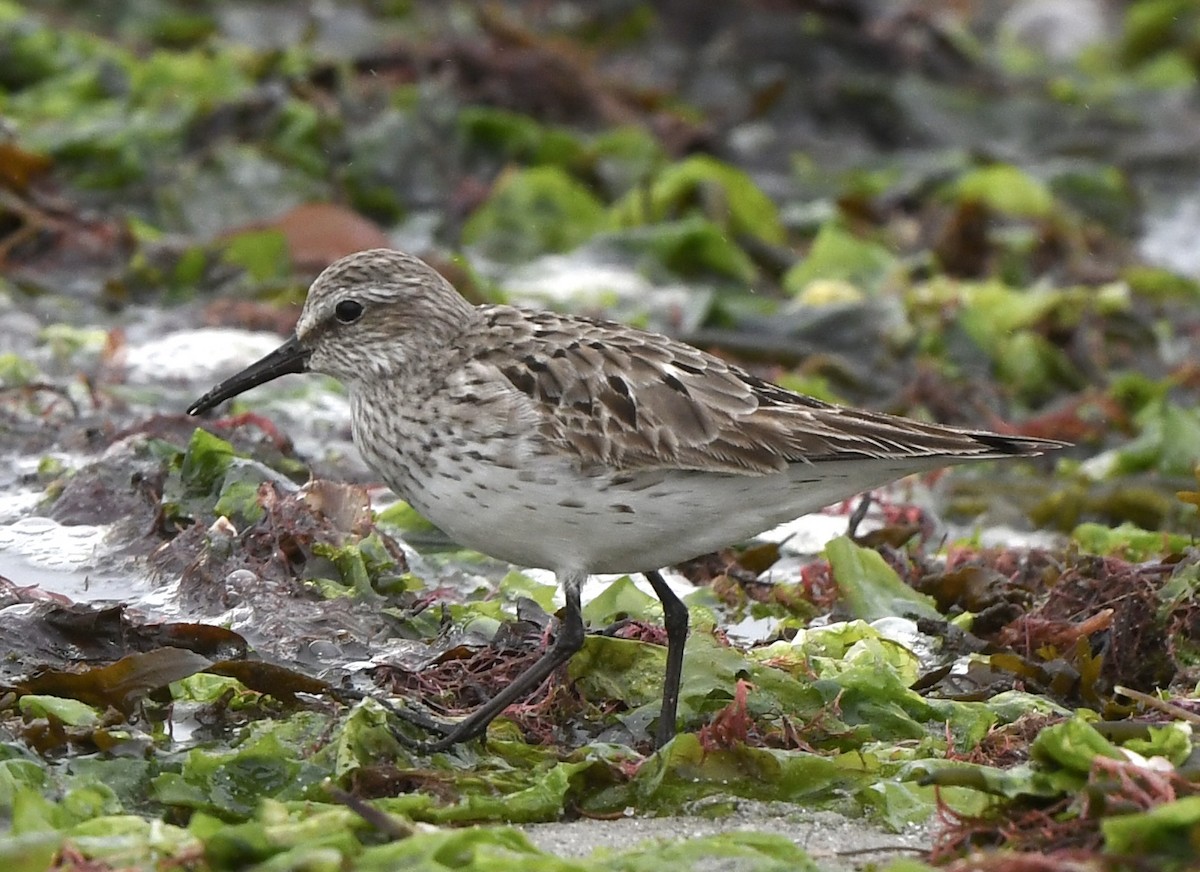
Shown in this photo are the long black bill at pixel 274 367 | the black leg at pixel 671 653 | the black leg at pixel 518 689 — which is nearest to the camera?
the black leg at pixel 518 689

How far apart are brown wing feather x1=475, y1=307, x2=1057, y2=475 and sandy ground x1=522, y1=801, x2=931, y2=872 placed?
41.0 inches

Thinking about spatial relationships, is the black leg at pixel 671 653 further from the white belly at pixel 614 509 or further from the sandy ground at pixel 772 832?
the sandy ground at pixel 772 832

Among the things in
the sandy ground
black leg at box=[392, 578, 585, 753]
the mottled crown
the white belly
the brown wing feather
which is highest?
the mottled crown

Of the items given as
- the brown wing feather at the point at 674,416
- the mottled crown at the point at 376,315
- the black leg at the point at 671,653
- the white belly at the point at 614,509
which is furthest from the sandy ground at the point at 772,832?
the mottled crown at the point at 376,315

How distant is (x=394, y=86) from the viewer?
1166cm

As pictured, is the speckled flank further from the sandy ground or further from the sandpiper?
the sandy ground

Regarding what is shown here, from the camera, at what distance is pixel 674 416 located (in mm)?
5344

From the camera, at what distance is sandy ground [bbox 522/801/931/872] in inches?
170

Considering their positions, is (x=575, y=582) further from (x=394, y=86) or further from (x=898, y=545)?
(x=394, y=86)

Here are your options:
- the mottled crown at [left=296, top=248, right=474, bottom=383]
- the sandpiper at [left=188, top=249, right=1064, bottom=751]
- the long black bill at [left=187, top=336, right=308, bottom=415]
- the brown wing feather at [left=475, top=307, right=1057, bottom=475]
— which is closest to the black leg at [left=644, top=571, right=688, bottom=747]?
the sandpiper at [left=188, top=249, right=1064, bottom=751]

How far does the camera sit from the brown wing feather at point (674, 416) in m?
5.25

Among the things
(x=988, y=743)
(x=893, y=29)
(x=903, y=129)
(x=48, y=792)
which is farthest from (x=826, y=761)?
(x=893, y=29)

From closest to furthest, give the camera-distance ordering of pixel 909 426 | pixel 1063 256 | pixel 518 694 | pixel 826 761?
pixel 826 761 → pixel 518 694 → pixel 909 426 → pixel 1063 256

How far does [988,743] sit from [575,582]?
1.17 meters
